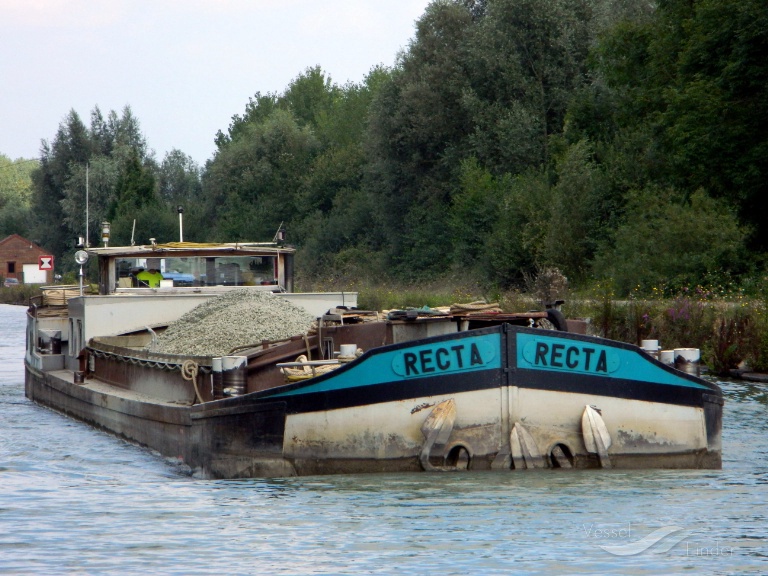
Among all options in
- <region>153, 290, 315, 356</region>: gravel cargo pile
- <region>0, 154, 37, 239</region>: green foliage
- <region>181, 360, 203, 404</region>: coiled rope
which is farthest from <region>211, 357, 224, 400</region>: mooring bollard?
<region>0, 154, 37, 239</region>: green foliage

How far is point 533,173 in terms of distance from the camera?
46250 mm

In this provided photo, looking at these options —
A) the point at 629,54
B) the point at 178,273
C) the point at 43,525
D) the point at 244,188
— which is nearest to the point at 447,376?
the point at 43,525

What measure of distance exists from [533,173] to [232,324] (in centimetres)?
3350

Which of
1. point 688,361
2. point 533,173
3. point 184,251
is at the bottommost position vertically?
point 688,361

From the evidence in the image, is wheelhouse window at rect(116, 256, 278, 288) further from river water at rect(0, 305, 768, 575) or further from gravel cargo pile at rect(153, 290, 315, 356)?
river water at rect(0, 305, 768, 575)

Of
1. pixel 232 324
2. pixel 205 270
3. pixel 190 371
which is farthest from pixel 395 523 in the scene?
pixel 205 270

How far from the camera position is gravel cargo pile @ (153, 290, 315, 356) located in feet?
45.5

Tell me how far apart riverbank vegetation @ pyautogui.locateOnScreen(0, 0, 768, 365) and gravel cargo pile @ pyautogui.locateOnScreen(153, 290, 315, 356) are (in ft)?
12.9

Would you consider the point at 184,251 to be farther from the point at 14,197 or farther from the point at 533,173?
the point at 14,197

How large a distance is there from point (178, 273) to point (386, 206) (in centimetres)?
3731

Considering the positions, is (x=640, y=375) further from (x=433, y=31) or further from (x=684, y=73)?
(x=433, y=31)

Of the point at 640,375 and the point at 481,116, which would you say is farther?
the point at 481,116

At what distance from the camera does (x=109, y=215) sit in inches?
2849

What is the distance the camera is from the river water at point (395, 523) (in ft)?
27.4
